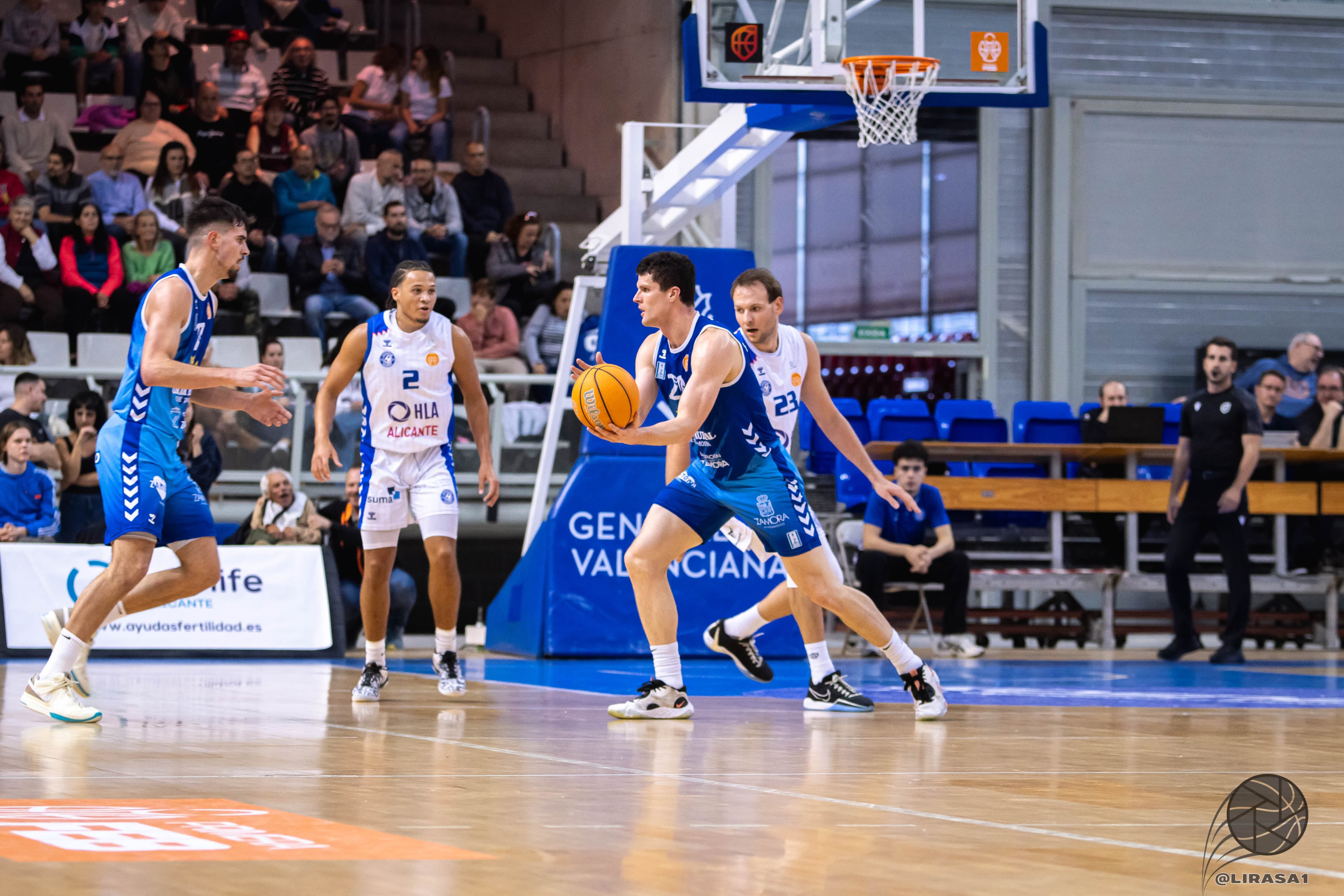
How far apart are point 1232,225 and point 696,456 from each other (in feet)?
47.7

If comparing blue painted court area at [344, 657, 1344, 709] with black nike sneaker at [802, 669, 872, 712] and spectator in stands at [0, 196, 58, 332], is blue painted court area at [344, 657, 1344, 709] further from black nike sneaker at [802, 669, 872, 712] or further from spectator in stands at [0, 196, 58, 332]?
spectator in stands at [0, 196, 58, 332]

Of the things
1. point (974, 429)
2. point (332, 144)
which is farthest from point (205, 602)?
point (332, 144)

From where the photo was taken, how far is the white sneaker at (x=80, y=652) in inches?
278

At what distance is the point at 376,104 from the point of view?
19375mm

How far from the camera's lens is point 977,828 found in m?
4.19

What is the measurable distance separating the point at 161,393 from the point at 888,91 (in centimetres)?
607

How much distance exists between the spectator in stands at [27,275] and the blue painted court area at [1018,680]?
17.5 feet

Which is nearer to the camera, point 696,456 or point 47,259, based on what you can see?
point 696,456

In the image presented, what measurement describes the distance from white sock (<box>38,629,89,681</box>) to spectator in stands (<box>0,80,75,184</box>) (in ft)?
36.6

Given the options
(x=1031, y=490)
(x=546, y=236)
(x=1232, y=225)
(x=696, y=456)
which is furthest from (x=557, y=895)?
(x=1232, y=225)

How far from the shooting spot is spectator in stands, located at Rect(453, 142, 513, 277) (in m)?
18.0

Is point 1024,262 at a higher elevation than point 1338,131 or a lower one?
lower

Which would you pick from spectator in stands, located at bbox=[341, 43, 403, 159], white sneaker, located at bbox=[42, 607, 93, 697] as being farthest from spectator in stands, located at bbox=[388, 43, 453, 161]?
white sneaker, located at bbox=[42, 607, 93, 697]

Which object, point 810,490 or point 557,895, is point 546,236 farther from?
point 557,895
